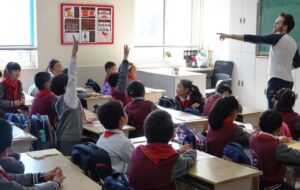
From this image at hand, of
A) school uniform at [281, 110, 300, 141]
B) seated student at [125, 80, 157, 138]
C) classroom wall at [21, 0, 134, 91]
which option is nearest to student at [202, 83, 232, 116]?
seated student at [125, 80, 157, 138]

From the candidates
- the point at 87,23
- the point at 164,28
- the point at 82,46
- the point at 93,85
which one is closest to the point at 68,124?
the point at 93,85

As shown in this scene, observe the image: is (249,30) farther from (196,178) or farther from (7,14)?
(196,178)

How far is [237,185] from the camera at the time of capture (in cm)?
256

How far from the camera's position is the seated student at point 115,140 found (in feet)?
9.28

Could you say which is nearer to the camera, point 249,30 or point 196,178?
point 196,178

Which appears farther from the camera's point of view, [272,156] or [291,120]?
[291,120]

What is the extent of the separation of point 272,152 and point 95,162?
4.08ft

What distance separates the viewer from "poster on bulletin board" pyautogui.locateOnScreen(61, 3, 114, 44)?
288 inches

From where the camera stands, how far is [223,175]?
2.54m

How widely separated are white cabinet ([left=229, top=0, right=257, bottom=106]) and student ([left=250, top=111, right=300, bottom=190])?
5.11 meters

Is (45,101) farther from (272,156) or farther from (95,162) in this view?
(272,156)

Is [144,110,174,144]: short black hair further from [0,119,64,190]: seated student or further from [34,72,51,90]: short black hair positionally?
[34,72,51,90]: short black hair

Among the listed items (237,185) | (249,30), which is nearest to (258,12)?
(249,30)

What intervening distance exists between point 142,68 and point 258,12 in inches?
96.7
